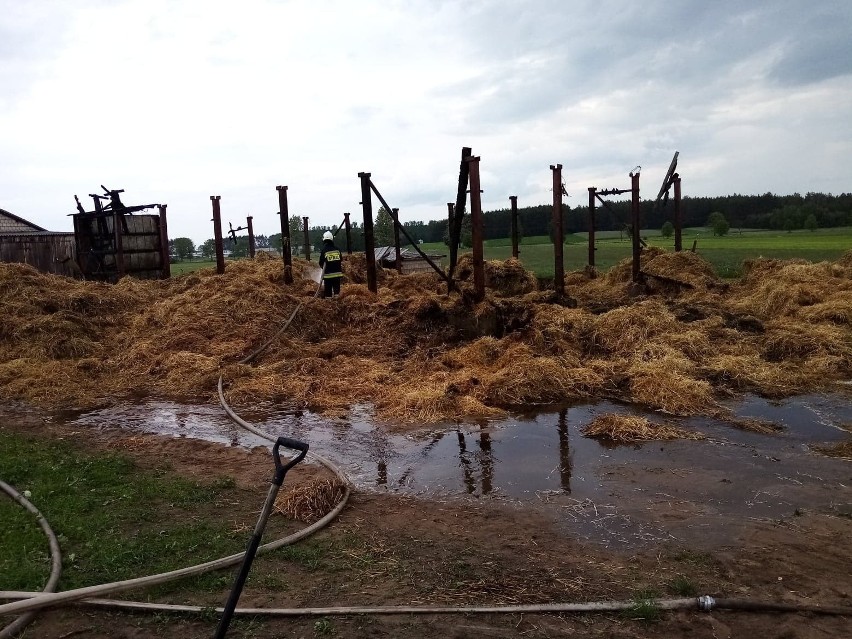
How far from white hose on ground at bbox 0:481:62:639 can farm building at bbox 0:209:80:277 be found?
1549cm

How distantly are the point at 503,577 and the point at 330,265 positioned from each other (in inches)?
415

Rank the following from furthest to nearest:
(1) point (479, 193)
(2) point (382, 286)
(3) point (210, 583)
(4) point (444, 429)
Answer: (2) point (382, 286)
(1) point (479, 193)
(4) point (444, 429)
(3) point (210, 583)

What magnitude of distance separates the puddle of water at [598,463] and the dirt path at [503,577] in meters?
0.22

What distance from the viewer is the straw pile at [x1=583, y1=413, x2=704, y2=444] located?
623 centimetres

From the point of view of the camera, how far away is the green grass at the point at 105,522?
3.79 meters

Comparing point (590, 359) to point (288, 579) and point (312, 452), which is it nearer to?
point (312, 452)

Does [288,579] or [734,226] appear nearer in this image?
[288,579]

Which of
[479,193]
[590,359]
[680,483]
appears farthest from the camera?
[479,193]

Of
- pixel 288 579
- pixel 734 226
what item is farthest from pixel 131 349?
pixel 734 226

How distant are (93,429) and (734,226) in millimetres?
79807

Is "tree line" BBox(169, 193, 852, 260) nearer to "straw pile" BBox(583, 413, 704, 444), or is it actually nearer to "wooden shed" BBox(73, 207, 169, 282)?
"wooden shed" BBox(73, 207, 169, 282)

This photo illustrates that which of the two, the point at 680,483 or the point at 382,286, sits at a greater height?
the point at 382,286

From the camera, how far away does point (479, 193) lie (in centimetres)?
1053

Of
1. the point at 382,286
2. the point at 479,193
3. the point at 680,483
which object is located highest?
the point at 479,193
